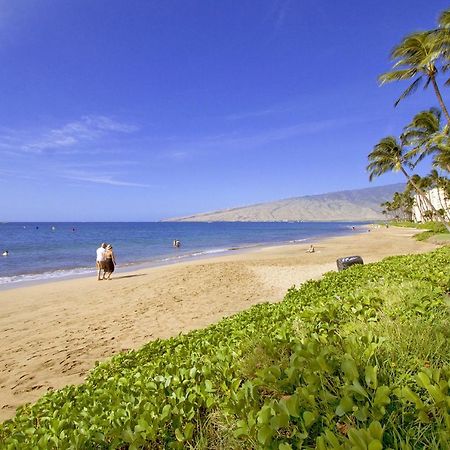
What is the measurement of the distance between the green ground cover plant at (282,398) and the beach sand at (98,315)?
2.53m

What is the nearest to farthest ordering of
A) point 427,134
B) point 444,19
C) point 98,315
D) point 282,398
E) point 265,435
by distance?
point 265,435 → point 282,398 → point 98,315 → point 444,19 → point 427,134

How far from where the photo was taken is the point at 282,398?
7.75ft

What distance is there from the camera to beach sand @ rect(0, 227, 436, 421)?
6320mm

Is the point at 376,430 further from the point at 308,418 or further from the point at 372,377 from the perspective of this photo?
the point at 372,377

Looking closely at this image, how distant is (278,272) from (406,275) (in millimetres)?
10712

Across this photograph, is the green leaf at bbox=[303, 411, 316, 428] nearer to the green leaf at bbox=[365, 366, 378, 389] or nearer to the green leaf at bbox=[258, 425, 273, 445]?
the green leaf at bbox=[258, 425, 273, 445]

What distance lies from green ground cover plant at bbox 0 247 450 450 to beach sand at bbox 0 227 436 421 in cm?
253

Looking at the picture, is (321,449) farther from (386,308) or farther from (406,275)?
(406,275)

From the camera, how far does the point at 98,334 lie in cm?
830

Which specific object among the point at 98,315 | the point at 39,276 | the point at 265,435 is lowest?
the point at 98,315

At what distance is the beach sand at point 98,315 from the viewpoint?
632 cm

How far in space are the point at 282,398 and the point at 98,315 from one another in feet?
29.9

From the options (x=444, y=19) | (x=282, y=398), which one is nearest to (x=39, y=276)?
(x=282, y=398)

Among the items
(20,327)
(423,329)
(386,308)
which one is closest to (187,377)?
(423,329)
